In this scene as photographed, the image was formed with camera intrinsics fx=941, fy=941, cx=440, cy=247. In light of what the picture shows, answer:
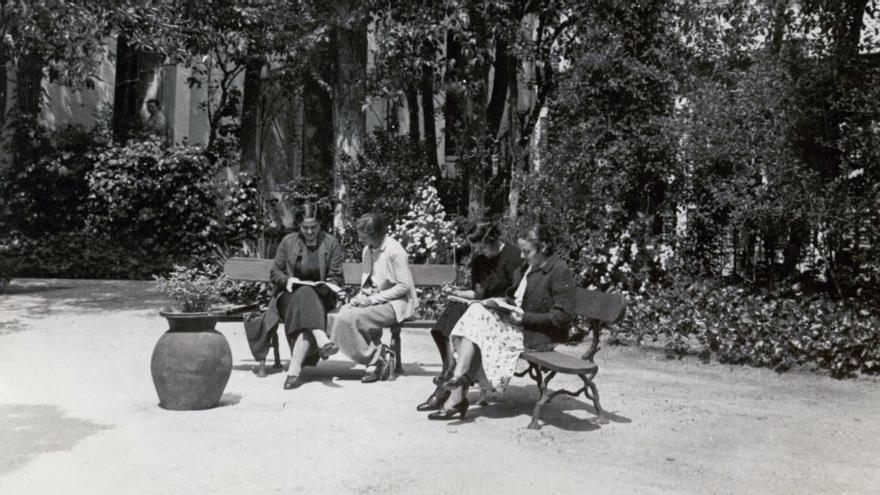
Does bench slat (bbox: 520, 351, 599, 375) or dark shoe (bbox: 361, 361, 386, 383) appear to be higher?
bench slat (bbox: 520, 351, 599, 375)

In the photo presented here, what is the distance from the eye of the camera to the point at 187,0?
50.6ft

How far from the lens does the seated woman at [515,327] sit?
7.29 m

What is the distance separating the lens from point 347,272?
1072 cm

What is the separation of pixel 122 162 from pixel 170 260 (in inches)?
88.7

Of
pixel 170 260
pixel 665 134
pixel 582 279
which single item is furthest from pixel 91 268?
pixel 665 134

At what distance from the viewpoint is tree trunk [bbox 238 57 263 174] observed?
835 inches

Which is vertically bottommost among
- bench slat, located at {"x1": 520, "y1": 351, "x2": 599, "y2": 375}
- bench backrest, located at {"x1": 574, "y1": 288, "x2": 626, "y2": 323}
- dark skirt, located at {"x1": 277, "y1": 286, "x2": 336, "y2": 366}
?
bench slat, located at {"x1": 520, "y1": 351, "x2": 599, "y2": 375}

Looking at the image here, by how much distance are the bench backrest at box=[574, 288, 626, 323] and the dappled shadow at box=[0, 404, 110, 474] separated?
390 cm

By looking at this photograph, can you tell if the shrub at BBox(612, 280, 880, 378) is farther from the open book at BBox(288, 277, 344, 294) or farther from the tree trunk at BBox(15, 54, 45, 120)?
the tree trunk at BBox(15, 54, 45, 120)

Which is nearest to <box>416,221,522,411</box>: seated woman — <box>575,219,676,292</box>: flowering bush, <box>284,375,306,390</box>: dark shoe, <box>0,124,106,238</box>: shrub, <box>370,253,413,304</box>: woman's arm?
<box>370,253,413,304</box>: woman's arm

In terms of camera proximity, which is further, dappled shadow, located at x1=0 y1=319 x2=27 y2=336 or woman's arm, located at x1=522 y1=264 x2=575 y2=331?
dappled shadow, located at x1=0 y1=319 x2=27 y2=336

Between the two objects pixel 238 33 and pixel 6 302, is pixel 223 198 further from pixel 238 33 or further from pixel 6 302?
pixel 6 302

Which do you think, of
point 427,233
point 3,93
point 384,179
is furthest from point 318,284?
point 3,93

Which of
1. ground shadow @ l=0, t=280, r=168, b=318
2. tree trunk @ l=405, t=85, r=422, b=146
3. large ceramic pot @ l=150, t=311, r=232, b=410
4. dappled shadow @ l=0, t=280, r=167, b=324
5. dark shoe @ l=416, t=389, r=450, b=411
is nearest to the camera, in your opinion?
large ceramic pot @ l=150, t=311, r=232, b=410
